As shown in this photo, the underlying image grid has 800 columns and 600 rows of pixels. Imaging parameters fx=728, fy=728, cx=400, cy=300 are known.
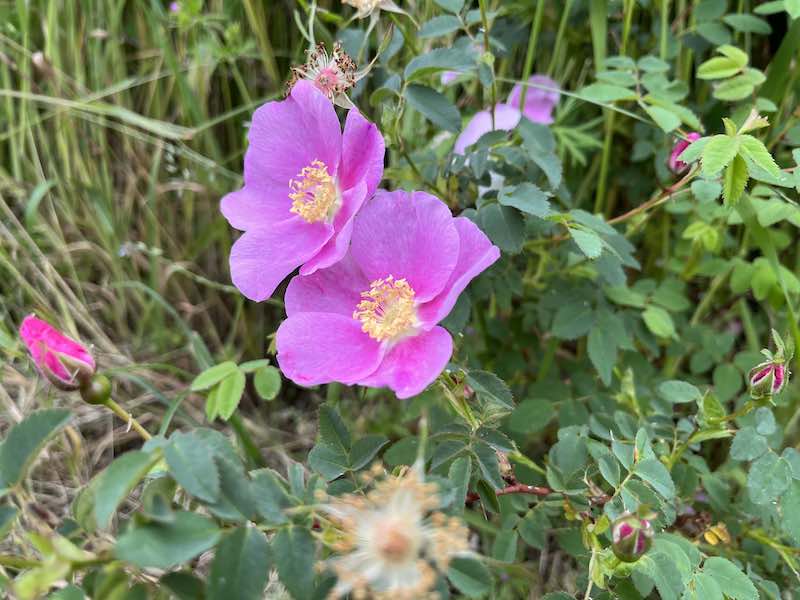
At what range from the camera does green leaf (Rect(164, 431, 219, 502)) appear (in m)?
0.55

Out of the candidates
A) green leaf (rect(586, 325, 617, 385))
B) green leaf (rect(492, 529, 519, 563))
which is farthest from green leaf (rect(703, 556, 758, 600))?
green leaf (rect(586, 325, 617, 385))

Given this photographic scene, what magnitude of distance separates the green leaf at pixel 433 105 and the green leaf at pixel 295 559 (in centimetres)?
56

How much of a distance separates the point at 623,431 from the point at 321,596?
0.46m

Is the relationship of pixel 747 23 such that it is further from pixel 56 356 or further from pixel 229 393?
pixel 56 356

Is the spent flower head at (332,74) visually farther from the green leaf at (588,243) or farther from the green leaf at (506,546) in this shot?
Answer: the green leaf at (506,546)

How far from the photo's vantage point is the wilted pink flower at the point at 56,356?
26.9 inches

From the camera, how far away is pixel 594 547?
740mm

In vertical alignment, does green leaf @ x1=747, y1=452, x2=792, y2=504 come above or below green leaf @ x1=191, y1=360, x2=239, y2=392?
below

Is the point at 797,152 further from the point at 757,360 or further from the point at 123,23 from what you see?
the point at 123,23

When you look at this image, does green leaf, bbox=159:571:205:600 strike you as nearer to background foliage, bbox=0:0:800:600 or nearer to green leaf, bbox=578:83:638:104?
background foliage, bbox=0:0:800:600

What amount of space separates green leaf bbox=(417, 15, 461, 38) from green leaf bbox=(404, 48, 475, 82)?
0.10 m

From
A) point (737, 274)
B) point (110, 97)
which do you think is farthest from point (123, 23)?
point (737, 274)

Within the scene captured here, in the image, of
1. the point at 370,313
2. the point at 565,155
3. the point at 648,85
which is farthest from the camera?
the point at 565,155

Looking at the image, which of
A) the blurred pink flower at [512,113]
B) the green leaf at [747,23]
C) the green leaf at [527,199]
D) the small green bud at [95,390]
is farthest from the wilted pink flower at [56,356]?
the green leaf at [747,23]
